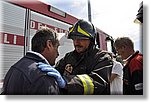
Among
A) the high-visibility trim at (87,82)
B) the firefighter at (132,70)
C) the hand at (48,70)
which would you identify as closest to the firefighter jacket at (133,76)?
the firefighter at (132,70)

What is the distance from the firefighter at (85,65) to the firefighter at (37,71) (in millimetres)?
177

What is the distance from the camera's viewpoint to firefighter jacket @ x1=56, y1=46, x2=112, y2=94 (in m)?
1.15

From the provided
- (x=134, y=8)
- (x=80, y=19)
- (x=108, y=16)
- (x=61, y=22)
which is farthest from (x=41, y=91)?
(x=61, y=22)

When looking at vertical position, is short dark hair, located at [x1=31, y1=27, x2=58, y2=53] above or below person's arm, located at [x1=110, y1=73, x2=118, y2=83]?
above

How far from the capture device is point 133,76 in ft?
4.13

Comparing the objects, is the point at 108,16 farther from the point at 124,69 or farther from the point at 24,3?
the point at 24,3

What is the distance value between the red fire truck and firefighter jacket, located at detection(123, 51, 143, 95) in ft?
0.75

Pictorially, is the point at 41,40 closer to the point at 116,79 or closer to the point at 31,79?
the point at 31,79

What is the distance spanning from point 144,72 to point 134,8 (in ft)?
1.21

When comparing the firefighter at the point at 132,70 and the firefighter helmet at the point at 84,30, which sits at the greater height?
the firefighter helmet at the point at 84,30

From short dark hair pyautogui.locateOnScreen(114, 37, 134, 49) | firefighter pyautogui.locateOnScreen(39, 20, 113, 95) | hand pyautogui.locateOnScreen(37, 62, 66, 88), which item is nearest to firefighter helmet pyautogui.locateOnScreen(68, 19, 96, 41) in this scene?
firefighter pyautogui.locateOnScreen(39, 20, 113, 95)

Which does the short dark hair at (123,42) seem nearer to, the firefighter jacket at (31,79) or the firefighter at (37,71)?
the firefighter at (37,71)

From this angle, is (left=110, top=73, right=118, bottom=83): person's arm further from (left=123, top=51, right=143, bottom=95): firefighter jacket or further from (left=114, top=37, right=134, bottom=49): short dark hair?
(left=114, top=37, right=134, bottom=49): short dark hair

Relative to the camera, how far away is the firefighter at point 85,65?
116cm
